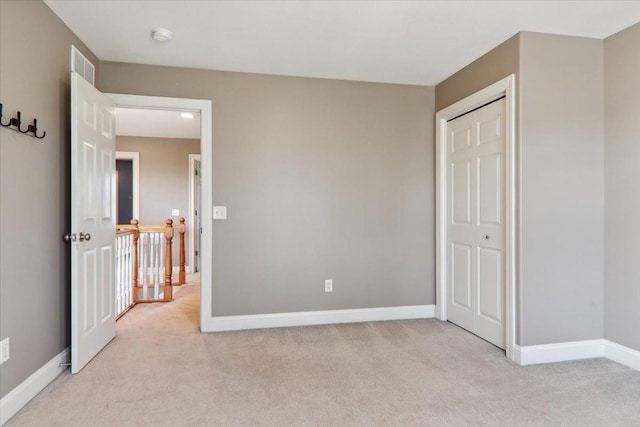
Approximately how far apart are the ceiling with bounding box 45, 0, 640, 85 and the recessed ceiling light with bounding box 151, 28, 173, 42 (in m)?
0.04

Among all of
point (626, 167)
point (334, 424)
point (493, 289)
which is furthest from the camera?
point (493, 289)

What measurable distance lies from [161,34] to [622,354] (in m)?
4.03

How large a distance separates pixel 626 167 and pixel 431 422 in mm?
2254

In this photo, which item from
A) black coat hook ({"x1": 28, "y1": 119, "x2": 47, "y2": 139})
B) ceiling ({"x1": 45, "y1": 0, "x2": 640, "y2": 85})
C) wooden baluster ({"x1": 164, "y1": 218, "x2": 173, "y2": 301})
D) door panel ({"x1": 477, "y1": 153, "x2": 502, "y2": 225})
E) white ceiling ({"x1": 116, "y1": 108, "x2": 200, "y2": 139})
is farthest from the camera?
white ceiling ({"x1": 116, "y1": 108, "x2": 200, "y2": 139})

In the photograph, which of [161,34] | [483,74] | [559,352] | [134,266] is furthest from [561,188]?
[134,266]

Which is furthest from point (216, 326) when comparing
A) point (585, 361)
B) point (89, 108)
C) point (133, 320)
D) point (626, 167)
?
point (626, 167)

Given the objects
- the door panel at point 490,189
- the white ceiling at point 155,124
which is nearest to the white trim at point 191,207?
the white ceiling at point 155,124

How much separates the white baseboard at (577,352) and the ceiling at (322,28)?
2283 mm

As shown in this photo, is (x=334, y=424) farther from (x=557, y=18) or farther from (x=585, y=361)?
(x=557, y=18)

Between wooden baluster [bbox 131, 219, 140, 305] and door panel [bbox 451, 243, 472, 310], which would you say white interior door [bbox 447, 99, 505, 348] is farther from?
wooden baluster [bbox 131, 219, 140, 305]

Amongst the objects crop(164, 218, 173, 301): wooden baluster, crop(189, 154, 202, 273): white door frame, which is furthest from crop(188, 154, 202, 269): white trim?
crop(164, 218, 173, 301): wooden baluster

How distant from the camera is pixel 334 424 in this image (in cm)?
191

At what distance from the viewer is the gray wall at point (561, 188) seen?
2676 millimetres

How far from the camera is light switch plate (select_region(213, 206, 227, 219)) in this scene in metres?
3.37
